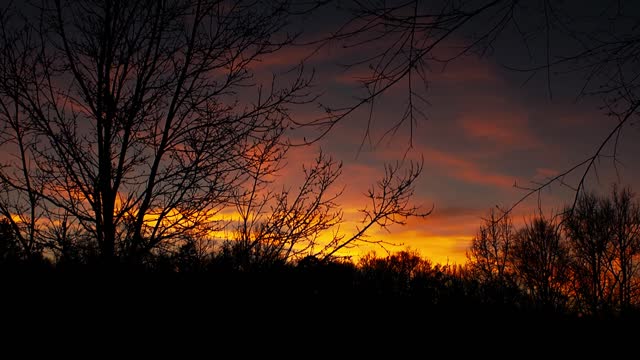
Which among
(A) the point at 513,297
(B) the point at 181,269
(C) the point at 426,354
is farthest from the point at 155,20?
(A) the point at 513,297

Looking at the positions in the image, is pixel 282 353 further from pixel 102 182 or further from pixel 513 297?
pixel 513 297

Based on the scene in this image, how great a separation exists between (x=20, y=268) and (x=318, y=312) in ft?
10.1

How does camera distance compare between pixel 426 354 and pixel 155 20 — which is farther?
pixel 155 20

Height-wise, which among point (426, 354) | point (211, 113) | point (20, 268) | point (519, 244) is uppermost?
point (519, 244)

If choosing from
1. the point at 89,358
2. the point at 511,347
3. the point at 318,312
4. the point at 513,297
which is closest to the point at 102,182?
the point at 89,358

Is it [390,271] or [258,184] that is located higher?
[258,184]

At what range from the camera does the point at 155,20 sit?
6.33 metres

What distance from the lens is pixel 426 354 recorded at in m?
4.84

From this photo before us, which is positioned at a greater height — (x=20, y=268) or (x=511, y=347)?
(x=20, y=268)

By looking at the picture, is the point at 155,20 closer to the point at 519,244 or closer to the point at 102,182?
the point at 102,182

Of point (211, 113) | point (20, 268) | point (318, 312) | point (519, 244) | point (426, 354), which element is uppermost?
point (519, 244)

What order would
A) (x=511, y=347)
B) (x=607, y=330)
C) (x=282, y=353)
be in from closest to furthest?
(x=282, y=353), (x=511, y=347), (x=607, y=330)

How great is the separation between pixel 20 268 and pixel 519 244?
110ft

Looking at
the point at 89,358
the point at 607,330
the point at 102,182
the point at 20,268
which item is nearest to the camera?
the point at 89,358
